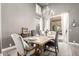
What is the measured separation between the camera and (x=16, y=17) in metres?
1.74

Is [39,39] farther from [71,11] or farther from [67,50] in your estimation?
[71,11]

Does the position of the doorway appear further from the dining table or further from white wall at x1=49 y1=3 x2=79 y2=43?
the dining table

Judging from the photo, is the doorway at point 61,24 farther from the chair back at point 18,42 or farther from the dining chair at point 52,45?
the chair back at point 18,42

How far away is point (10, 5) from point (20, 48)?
24.3 inches

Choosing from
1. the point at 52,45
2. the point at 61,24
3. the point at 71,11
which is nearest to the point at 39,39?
the point at 52,45

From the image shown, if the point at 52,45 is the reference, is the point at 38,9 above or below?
above

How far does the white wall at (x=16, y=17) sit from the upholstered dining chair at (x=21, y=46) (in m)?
0.09

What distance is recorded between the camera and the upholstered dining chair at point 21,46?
172 cm

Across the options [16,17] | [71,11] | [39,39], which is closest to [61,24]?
[71,11]

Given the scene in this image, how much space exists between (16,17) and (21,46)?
409mm

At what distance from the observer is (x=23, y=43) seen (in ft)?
5.69

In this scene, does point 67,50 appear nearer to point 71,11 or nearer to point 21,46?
point 71,11

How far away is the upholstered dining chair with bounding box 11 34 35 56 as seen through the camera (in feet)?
5.64

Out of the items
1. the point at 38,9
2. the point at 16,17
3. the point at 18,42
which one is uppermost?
the point at 38,9
